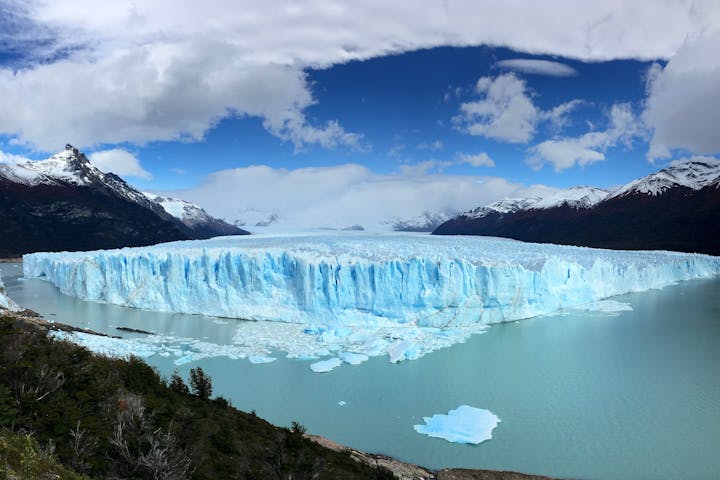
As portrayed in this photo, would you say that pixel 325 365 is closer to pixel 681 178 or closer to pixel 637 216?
pixel 637 216

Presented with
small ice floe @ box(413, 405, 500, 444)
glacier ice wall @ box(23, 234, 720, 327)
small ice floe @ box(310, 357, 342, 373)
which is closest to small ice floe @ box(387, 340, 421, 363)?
small ice floe @ box(310, 357, 342, 373)

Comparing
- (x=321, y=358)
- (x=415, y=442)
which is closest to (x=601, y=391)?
(x=415, y=442)

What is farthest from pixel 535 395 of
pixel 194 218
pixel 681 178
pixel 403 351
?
pixel 194 218

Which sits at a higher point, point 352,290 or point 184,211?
point 184,211

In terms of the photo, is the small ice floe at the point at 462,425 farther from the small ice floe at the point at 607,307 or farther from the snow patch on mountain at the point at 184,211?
the snow patch on mountain at the point at 184,211

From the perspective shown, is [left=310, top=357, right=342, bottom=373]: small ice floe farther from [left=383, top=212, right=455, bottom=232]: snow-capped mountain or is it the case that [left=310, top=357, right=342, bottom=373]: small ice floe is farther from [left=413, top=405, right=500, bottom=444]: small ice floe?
[left=383, top=212, right=455, bottom=232]: snow-capped mountain

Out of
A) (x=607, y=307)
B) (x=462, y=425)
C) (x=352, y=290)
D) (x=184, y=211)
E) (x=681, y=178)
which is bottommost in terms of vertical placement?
(x=462, y=425)

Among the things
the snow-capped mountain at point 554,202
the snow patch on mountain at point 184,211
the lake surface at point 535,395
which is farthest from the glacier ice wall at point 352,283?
the snow patch on mountain at point 184,211

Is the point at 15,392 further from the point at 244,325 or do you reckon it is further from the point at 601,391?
the point at 244,325
